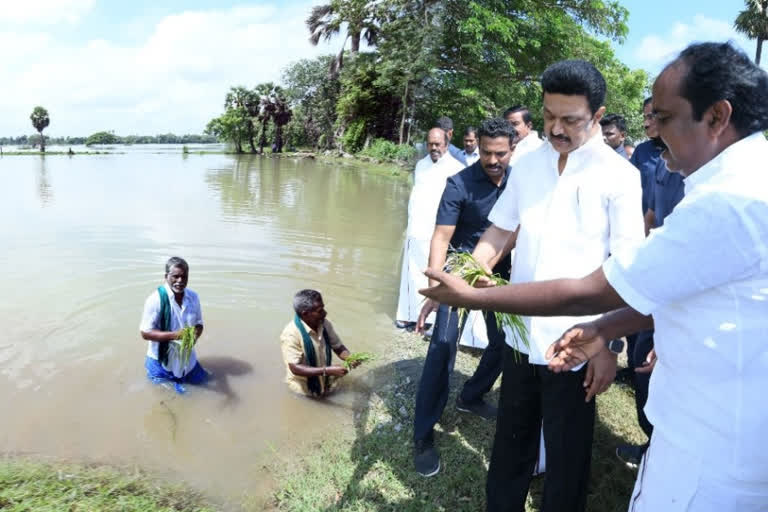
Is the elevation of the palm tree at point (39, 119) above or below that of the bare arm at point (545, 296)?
above

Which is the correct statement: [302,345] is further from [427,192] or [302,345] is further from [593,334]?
[593,334]

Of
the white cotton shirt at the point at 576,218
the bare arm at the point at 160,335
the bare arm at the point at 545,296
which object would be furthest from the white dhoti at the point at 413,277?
the bare arm at the point at 545,296

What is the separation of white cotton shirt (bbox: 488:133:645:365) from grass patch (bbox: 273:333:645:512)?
1.32 m

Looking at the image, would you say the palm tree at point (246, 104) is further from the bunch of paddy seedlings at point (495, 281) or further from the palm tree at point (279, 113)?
the bunch of paddy seedlings at point (495, 281)

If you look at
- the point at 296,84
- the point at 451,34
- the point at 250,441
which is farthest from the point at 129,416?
the point at 296,84

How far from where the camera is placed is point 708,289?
1.27 metres

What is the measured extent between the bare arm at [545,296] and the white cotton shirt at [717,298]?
0.08 meters

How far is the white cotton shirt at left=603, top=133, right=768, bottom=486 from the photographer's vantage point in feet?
3.86

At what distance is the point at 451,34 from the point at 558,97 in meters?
23.6

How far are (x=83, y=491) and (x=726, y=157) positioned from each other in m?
3.40

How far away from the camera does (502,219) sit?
256 cm

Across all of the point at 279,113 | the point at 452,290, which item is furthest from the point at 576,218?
the point at 279,113

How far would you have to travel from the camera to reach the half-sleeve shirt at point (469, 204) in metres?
3.31

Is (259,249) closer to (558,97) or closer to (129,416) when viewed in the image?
(129,416)
